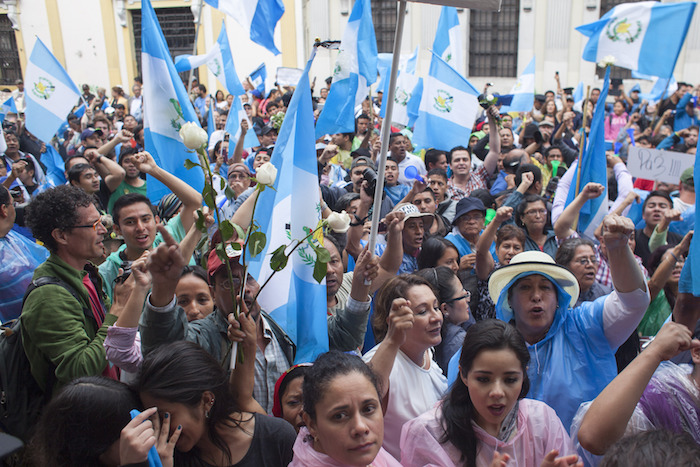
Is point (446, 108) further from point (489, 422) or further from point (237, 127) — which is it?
point (489, 422)

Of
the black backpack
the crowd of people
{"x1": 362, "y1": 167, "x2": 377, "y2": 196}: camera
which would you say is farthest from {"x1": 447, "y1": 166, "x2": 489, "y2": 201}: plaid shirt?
the black backpack

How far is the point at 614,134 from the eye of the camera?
38.5ft

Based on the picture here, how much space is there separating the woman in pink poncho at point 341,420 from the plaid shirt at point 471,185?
3864mm

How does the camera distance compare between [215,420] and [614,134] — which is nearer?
[215,420]

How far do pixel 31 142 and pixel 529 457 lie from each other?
7974 mm

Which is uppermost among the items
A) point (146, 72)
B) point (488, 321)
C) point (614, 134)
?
point (146, 72)

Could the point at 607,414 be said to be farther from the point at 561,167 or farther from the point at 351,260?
the point at 561,167

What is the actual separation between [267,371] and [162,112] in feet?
7.07

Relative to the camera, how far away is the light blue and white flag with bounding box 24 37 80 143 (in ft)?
20.6

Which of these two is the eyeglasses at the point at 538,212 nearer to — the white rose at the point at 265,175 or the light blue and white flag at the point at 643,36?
the white rose at the point at 265,175

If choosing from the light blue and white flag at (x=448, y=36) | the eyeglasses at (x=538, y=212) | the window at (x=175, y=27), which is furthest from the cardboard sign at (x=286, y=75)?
the window at (x=175, y=27)

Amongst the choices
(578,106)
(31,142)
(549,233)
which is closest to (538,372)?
(549,233)

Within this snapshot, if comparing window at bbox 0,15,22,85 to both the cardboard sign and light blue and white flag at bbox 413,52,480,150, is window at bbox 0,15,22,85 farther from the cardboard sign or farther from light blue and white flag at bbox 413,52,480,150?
light blue and white flag at bbox 413,52,480,150

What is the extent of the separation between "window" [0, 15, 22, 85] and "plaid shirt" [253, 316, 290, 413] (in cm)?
2510
